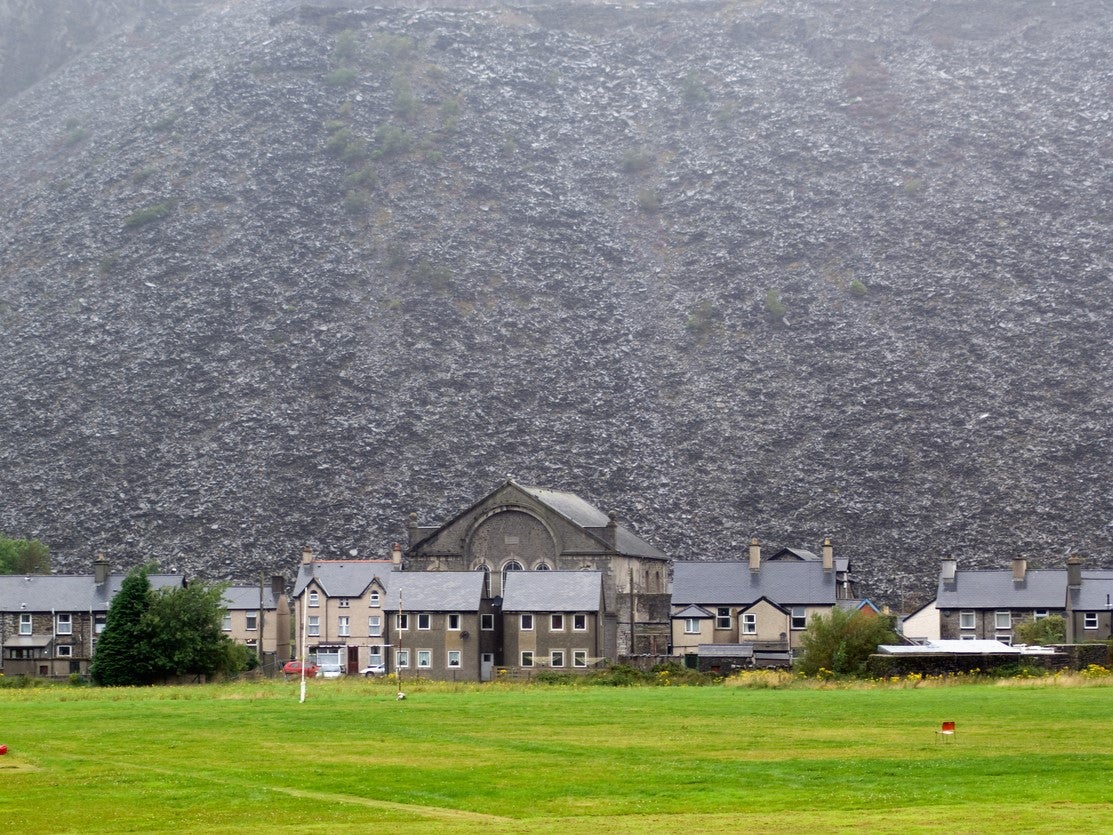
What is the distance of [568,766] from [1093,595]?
188 ft

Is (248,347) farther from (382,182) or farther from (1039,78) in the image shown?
(1039,78)

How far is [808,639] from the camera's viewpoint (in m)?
63.1

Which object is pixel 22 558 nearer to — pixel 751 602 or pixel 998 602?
pixel 751 602

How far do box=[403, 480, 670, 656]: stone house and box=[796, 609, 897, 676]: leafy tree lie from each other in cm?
2130

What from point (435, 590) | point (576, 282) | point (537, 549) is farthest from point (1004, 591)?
point (576, 282)

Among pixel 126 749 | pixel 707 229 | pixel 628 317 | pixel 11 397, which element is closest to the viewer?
pixel 126 749

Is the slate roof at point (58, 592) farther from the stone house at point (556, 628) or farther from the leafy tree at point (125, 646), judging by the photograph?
the leafy tree at point (125, 646)

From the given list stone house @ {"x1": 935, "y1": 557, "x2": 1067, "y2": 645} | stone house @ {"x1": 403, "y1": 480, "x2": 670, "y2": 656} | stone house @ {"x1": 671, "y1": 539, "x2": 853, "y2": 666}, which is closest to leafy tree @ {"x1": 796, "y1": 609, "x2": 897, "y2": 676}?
stone house @ {"x1": 671, "y1": 539, "x2": 853, "y2": 666}

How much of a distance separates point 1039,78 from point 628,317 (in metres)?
56.1

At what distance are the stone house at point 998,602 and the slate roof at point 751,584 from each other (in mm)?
6662

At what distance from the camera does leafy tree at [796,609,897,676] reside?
60656 mm

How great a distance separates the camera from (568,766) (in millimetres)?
31578

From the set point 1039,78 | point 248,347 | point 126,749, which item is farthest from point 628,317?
point 126,749

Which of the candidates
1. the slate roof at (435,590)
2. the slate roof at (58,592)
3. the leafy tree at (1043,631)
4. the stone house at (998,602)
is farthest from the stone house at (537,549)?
the leafy tree at (1043,631)
